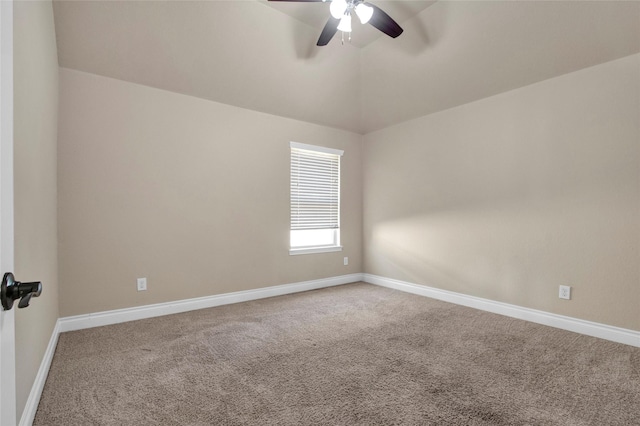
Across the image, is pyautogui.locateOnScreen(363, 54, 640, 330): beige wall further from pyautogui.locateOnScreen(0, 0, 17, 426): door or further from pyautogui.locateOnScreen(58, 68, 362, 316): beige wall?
pyautogui.locateOnScreen(0, 0, 17, 426): door

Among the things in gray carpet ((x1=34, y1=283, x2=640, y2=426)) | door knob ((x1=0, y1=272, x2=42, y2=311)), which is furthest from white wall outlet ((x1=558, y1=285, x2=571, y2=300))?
door knob ((x1=0, y1=272, x2=42, y2=311))

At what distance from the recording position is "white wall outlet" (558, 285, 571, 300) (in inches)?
119

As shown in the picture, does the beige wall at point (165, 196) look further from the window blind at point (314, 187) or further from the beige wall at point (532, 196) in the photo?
the beige wall at point (532, 196)

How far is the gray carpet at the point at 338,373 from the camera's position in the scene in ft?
5.74

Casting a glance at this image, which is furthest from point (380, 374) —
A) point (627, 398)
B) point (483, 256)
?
point (483, 256)

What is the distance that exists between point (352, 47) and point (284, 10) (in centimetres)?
101

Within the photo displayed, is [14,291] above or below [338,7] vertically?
below

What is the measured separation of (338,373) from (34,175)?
235cm

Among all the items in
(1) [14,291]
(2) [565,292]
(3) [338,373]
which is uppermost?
(1) [14,291]

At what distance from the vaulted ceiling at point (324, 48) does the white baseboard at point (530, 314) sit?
2364 mm

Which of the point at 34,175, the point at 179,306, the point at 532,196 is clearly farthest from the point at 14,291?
the point at 532,196

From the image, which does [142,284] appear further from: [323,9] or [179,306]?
[323,9]

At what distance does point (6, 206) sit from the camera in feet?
2.23

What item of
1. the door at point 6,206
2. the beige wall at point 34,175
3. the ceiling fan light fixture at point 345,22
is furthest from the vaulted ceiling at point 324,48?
the door at point 6,206
